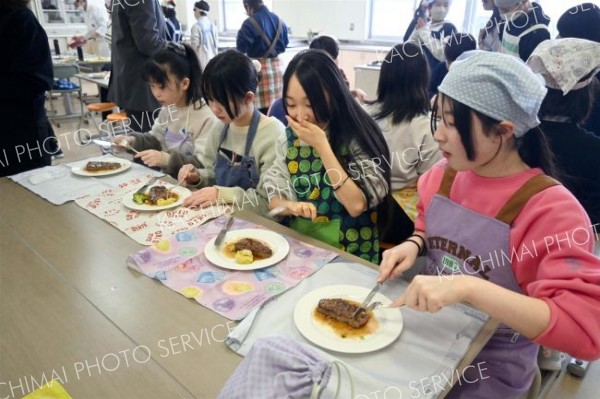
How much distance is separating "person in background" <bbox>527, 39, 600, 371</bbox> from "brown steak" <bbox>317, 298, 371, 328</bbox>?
1.14 m

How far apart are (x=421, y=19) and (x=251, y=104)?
2.84 metres

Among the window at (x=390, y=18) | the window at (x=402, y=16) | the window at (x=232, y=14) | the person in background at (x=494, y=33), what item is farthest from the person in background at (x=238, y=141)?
the window at (x=232, y=14)

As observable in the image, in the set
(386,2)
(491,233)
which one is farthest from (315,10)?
(491,233)

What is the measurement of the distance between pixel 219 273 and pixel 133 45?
237 centimetres

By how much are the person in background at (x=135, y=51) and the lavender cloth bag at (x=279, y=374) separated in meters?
2.62

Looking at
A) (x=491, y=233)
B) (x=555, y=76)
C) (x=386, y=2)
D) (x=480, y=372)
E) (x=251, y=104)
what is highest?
(x=386, y=2)

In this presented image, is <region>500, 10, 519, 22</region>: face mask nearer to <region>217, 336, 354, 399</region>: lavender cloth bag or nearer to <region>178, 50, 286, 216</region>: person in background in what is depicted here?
<region>178, 50, 286, 216</region>: person in background

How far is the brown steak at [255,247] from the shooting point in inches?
46.3

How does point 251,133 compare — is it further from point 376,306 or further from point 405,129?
point 376,306

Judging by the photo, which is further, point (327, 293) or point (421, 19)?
point (421, 19)

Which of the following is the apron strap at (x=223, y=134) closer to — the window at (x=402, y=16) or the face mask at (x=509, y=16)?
the face mask at (x=509, y=16)

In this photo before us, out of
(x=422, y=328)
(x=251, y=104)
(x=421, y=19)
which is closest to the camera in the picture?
(x=422, y=328)

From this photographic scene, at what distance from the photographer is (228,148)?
1.84 metres

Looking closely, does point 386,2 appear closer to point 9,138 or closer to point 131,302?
point 9,138
